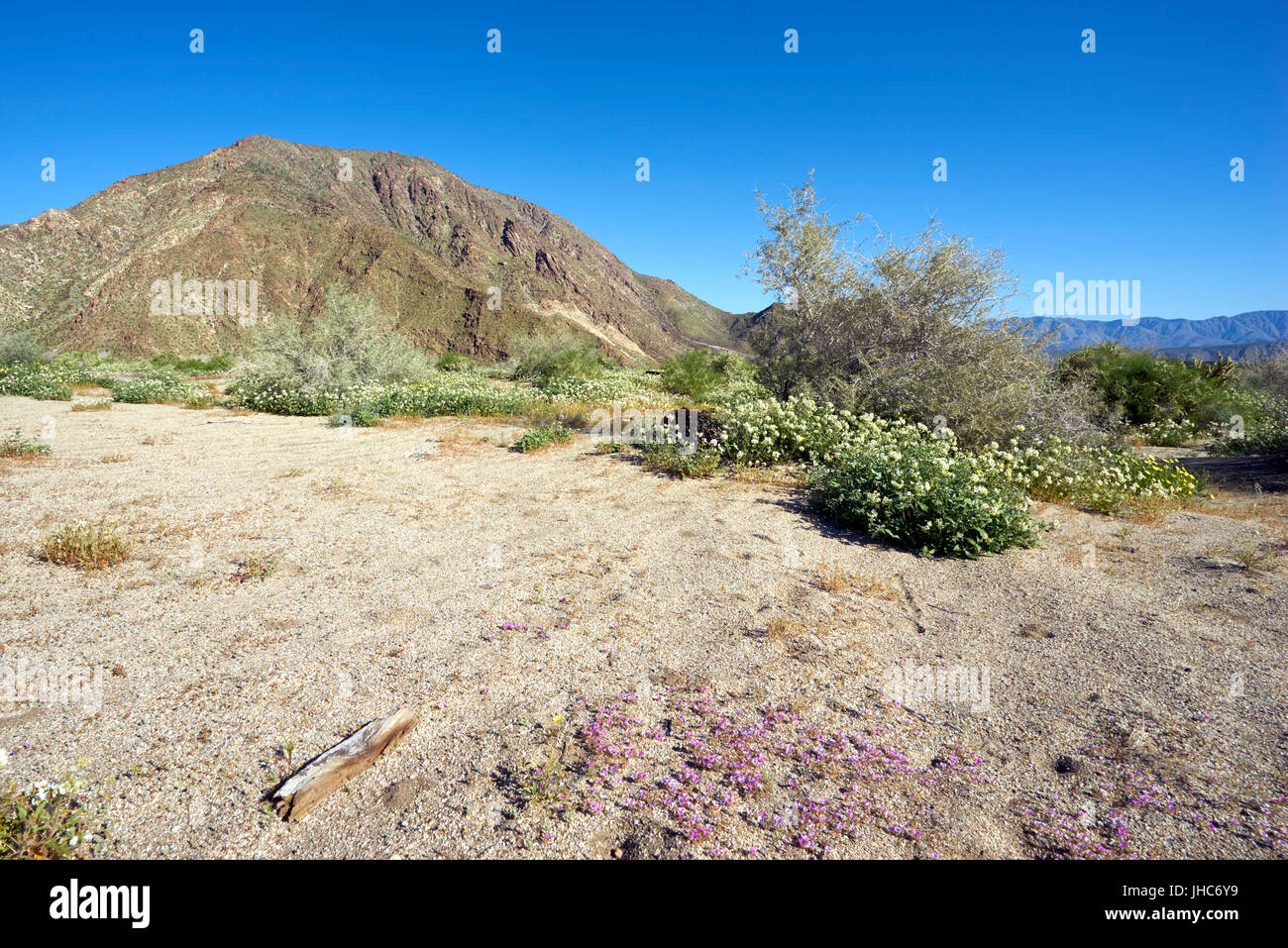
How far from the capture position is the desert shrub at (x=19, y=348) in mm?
20609

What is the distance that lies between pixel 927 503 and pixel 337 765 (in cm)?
530

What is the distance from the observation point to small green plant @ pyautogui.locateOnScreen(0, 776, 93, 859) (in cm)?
184

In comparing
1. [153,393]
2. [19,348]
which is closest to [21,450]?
[153,393]

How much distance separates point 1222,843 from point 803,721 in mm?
1617

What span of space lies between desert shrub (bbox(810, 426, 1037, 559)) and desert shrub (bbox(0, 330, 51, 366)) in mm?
29932

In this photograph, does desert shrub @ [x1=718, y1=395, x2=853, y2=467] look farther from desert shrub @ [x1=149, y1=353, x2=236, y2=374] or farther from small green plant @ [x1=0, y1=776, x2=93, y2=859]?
desert shrub @ [x1=149, y1=353, x2=236, y2=374]

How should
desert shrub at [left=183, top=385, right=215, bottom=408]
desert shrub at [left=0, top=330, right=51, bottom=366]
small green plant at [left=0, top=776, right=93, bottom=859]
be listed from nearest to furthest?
small green plant at [left=0, top=776, right=93, bottom=859] < desert shrub at [left=183, top=385, right=215, bottom=408] < desert shrub at [left=0, top=330, right=51, bottom=366]

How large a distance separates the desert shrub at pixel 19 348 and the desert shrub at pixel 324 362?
14118mm

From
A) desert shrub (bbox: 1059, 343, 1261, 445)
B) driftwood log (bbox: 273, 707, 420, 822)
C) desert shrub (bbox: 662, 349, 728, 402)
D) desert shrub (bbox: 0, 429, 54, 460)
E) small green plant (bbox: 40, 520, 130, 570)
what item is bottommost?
driftwood log (bbox: 273, 707, 420, 822)

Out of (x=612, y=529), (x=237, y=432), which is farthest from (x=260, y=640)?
(x=237, y=432)

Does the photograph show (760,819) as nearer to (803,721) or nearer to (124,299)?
(803,721)

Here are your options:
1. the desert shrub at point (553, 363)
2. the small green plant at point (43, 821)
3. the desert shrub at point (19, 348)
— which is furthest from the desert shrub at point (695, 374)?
the desert shrub at point (19, 348)

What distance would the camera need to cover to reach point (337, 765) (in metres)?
2.28

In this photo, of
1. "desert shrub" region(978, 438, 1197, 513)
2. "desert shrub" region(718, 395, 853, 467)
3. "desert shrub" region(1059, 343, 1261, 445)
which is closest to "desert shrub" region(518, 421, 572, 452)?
"desert shrub" region(718, 395, 853, 467)
